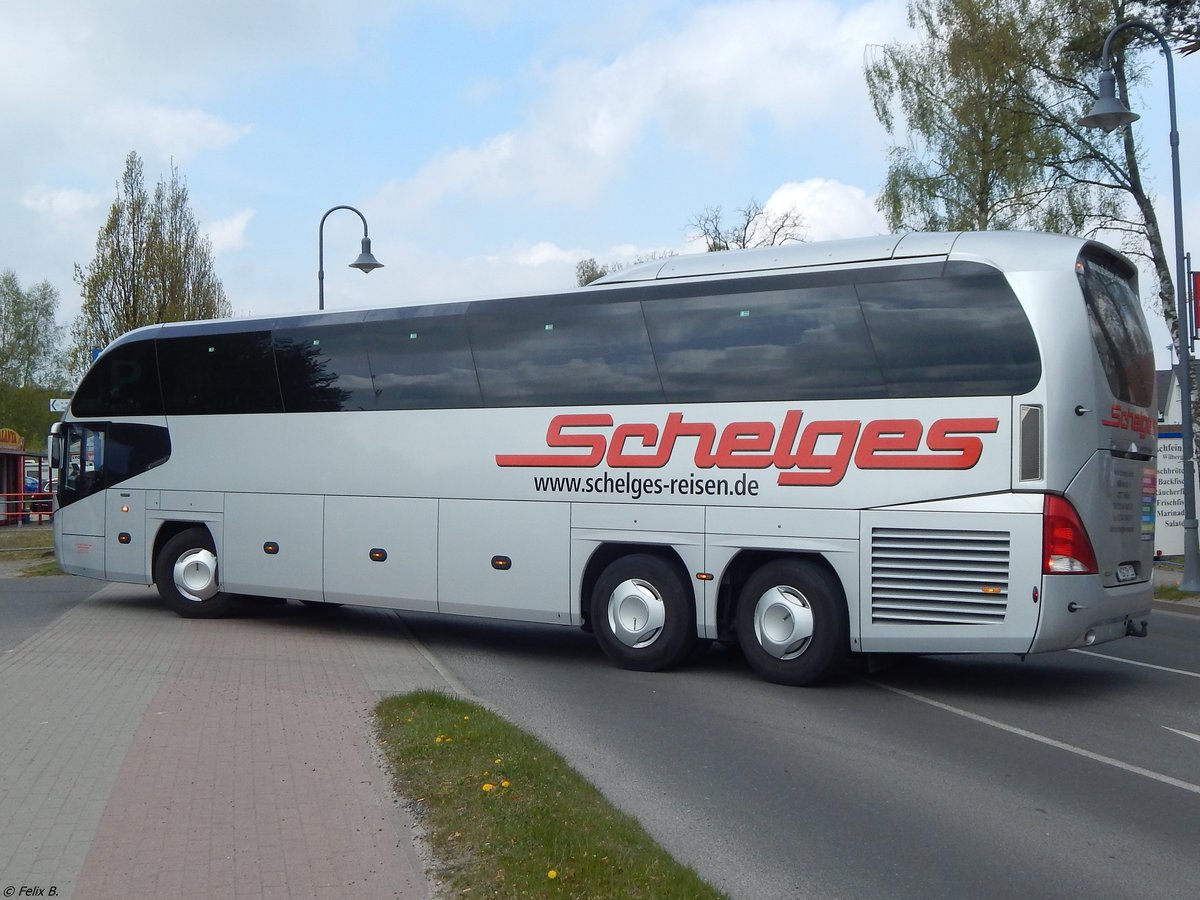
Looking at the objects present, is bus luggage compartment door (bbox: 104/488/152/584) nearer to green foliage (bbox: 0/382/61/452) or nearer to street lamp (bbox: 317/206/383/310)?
street lamp (bbox: 317/206/383/310)

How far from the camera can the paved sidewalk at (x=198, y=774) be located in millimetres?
5281

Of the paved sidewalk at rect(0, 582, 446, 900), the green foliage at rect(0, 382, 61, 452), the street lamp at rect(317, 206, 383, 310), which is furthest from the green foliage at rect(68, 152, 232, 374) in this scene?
the green foliage at rect(0, 382, 61, 452)

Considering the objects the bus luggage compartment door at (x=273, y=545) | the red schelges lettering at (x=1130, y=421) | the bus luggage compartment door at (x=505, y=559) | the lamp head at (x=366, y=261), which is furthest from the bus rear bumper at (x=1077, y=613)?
the lamp head at (x=366, y=261)

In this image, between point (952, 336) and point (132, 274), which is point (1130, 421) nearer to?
point (952, 336)

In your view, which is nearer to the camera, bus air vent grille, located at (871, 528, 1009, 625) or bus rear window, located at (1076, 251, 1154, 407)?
bus air vent grille, located at (871, 528, 1009, 625)

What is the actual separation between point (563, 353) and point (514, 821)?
6782 mm

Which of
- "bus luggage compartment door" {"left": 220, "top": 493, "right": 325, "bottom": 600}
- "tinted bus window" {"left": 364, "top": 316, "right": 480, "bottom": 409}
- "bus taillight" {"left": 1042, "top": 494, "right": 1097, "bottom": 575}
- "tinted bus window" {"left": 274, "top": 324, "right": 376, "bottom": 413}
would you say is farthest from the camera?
"bus luggage compartment door" {"left": 220, "top": 493, "right": 325, "bottom": 600}

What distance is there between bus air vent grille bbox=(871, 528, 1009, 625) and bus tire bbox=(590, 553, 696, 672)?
200cm

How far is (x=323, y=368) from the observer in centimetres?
1422

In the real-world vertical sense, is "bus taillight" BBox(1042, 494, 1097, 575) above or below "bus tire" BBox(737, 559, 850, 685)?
above

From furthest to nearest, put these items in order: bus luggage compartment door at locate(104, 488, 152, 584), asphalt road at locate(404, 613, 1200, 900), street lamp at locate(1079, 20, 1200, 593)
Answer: street lamp at locate(1079, 20, 1200, 593) → bus luggage compartment door at locate(104, 488, 152, 584) → asphalt road at locate(404, 613, 1200, 900)

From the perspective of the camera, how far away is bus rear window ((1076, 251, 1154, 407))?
9.95 metres

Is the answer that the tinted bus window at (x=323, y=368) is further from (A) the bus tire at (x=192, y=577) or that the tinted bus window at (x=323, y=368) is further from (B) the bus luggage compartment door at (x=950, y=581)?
(B) the bus luggage compartment door at (x=950, y=581)

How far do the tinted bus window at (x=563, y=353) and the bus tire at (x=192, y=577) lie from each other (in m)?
5.02
